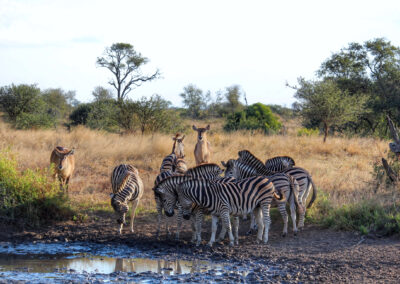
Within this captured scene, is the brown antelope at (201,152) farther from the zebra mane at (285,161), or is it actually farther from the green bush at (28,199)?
the green bush at (28,199)

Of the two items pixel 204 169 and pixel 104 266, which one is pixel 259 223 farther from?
pixel 104 266

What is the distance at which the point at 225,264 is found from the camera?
26.1 feet

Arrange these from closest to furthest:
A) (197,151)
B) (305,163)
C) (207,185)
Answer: (207,185) → (197,151) → (305,163)

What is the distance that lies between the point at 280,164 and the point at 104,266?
5538 millimetres

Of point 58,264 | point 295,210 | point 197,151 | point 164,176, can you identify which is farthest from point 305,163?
point 58,264

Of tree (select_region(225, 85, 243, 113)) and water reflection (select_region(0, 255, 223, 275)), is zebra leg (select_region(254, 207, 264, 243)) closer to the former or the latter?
water reflection (select_region(0, 255, 223, 275))

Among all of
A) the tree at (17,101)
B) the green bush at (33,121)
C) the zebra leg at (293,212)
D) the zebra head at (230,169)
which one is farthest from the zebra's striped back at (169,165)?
the tree at (17,101)

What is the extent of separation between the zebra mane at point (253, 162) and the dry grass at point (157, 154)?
5.75ft

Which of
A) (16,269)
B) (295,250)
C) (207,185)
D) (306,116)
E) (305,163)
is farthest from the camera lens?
(306,116)

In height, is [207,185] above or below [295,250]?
above

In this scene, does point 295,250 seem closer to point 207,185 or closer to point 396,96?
point 207,185

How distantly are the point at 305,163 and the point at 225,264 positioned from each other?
8.75m

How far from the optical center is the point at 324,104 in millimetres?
21328

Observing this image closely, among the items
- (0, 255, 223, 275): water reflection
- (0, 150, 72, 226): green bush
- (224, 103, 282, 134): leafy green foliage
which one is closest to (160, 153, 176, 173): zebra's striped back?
(0, 150, 72, 226): green bush
